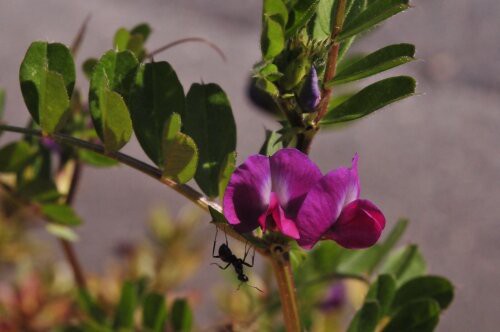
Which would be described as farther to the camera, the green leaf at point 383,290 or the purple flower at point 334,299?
the purple flower at point 334,299

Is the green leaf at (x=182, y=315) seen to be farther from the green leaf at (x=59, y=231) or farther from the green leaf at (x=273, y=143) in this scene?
the green leaf at (x=273, y=143)

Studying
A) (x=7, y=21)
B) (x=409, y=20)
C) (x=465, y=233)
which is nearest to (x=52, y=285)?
(x=465, y=233)

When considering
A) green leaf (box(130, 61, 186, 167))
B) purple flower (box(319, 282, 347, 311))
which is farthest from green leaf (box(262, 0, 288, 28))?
purple flower (box(319, 282, 347, 311))

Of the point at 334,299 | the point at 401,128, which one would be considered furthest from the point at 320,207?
the point at 401,128

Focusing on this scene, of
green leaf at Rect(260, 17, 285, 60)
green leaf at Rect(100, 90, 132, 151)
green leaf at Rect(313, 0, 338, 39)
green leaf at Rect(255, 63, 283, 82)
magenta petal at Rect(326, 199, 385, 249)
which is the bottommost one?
magenta petal at Rect(326, 199, 385, 249)

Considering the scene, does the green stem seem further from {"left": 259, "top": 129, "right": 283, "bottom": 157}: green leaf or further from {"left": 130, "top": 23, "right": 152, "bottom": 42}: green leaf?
{"left": 130, "top": 23, "right": 152, "bottom": 42}: green leaf

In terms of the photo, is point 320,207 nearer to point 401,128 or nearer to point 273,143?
point 273,143

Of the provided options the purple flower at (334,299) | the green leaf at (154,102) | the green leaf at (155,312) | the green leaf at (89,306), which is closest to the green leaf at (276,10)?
the green leaf at (154,102)
